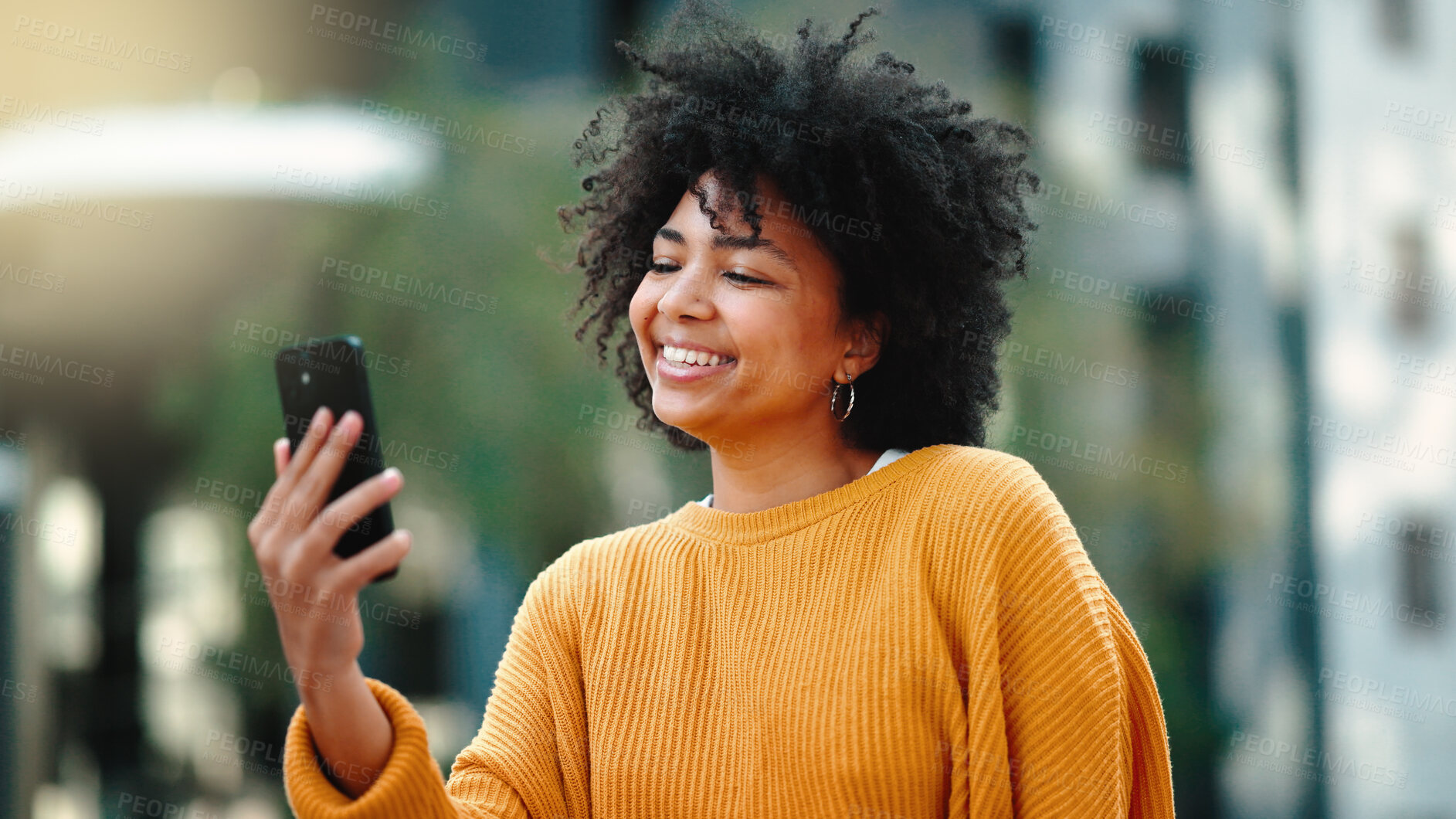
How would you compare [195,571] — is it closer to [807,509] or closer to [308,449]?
[807,509]

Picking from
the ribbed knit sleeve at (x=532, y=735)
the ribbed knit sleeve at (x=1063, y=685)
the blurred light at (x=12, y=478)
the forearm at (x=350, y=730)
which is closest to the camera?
the forearm at (x=350, y=730)

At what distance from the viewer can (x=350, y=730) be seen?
50.4 inches

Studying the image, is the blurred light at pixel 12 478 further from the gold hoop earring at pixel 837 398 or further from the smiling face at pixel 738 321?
the gold hoop earring at pixel 837 398

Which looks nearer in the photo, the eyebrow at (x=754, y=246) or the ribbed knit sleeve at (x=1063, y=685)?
the ribbed knit sleeve at (x=1063, y=685)

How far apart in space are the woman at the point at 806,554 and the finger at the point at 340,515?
0.47 feet

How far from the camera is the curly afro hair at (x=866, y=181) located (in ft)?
5.73

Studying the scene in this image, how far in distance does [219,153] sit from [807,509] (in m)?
3.24

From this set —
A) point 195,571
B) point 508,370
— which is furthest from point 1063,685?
point 195,571

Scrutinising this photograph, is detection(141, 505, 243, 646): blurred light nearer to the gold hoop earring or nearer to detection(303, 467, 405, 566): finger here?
the gold hoop earring

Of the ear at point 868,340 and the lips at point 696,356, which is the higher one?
the ear at point 868,340

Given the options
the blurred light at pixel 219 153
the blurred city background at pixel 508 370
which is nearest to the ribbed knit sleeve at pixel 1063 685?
the blurred city background at pixel 508 370

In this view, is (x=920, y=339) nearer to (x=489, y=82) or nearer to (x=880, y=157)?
(x=880, y=157)

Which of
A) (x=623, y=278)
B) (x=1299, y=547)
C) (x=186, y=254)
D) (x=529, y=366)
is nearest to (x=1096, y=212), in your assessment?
(x=1299, y=547)

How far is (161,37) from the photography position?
404 centimetres
